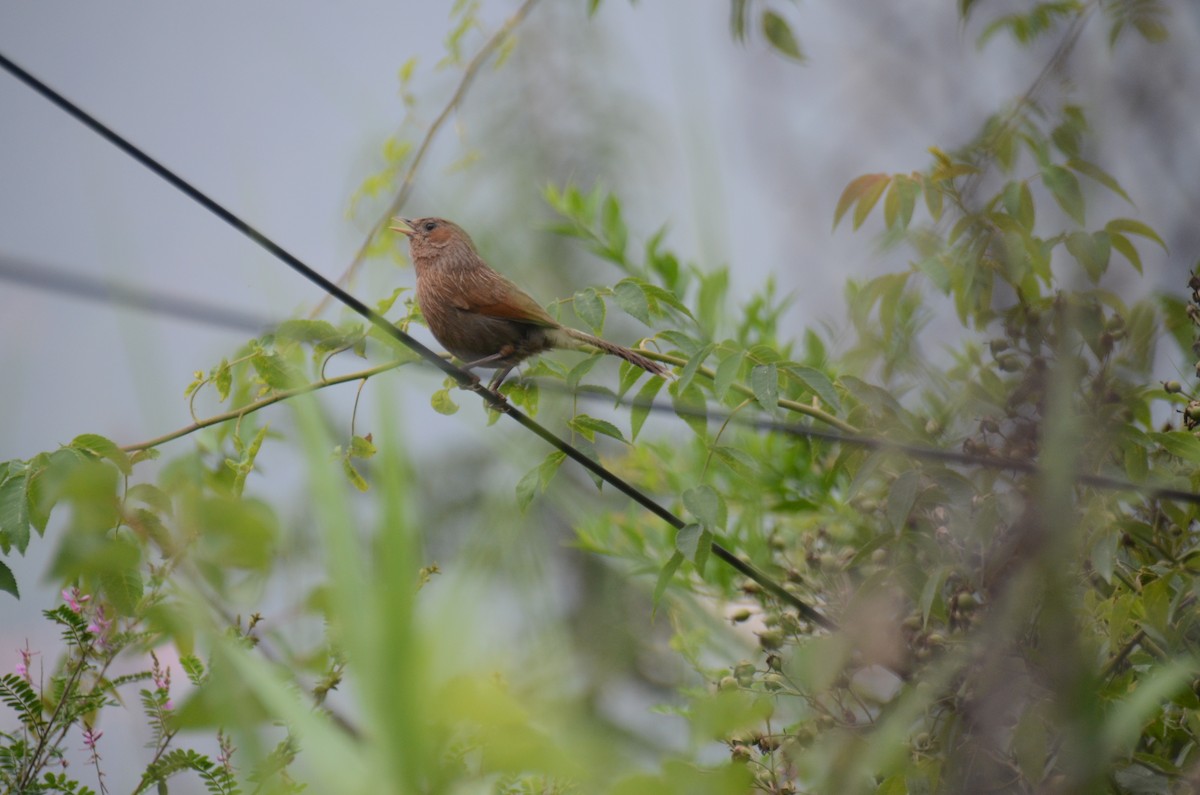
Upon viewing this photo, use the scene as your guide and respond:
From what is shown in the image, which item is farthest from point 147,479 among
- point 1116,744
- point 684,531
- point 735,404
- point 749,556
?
point 1116,744

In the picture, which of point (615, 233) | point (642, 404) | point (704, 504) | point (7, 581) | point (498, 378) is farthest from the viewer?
point (615, 233)

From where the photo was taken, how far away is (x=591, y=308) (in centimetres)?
227

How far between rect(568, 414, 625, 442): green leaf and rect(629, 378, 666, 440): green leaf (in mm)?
42

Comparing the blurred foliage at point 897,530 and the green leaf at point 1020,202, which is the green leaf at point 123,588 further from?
the green leaf at point 1020,202

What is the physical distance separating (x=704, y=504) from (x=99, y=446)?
3.79 feet

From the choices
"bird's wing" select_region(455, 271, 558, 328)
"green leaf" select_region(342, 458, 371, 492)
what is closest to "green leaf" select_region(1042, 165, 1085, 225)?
"bird's wing" select_region(455, 271, 558, 328)

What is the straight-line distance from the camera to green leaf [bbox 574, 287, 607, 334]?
225 cm

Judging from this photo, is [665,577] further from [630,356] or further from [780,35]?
[780,35]

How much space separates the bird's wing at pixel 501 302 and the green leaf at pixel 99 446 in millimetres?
1112

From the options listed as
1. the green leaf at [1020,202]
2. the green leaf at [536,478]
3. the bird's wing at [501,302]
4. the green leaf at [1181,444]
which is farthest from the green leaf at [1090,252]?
the bird's wing at [501,302]

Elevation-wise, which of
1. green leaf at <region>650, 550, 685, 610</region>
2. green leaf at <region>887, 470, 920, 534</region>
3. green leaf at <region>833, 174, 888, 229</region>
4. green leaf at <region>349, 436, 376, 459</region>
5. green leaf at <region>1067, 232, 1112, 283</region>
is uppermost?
green leaf at <region>833, 174, 888, 229</region>

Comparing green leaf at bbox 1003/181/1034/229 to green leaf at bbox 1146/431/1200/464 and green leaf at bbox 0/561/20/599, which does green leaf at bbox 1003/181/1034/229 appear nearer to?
green leaf at bbox 1146/431/1200/464

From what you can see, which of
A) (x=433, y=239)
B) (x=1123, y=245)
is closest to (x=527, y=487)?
(x=1123, y=245)

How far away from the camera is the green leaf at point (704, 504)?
82.5 inches
